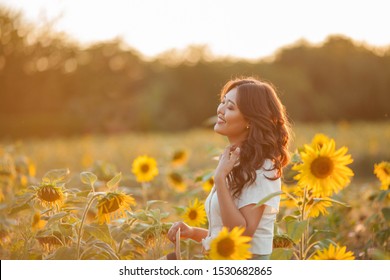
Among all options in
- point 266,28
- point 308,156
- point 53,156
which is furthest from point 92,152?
point 308,156

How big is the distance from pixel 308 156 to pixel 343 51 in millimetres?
10541

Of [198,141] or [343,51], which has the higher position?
[343,51]

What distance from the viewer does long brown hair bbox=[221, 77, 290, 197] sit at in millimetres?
2031

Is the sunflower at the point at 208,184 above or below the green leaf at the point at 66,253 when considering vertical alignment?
above

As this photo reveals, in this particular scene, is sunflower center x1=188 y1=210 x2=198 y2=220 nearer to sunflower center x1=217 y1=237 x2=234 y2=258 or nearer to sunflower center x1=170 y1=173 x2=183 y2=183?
sunflower center x1=217 y1=237 x2=234 y2=258

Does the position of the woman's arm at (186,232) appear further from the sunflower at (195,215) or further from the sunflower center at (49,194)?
the sunflower center at (49,194)

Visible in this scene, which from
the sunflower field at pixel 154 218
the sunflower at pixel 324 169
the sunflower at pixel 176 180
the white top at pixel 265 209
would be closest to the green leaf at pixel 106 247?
the sunflower field at pixel 154 218

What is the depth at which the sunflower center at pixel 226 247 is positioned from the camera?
→ 1.82m

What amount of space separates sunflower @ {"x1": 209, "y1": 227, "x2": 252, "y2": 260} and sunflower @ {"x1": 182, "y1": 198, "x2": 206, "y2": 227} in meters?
0.59

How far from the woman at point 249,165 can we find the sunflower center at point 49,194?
447mm

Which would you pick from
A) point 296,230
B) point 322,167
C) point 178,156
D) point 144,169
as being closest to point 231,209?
point 296,230

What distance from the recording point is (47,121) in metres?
12.4

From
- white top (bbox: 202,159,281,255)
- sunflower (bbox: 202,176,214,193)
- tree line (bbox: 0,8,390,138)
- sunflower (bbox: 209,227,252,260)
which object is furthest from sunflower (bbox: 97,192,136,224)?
tree line (bbox: 0,8,390,138)
